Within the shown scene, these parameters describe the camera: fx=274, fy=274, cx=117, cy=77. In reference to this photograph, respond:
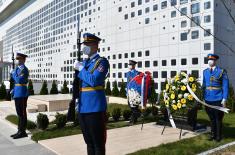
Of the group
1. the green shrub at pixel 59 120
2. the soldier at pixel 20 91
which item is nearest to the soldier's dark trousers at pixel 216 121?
the green shrub at pixel 59 120

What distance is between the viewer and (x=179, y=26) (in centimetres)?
1628

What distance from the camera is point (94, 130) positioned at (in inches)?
149

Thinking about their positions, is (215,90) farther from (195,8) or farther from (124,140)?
(195,8)

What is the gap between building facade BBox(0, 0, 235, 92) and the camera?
49.7ft

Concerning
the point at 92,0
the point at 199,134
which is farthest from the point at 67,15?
the point at 199,134

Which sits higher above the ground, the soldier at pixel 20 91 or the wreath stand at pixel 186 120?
the soldier at pixel 20 91

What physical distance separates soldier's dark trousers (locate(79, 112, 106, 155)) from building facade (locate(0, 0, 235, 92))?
11.3 feet

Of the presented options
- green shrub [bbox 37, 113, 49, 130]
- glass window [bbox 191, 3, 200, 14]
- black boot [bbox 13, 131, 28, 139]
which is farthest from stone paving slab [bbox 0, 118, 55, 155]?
glass window [bbox 191, 3, 200, 14]

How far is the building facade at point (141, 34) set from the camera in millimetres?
15141

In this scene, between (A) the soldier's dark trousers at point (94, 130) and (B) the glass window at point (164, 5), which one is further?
(B) the glass window at point (164, 5)

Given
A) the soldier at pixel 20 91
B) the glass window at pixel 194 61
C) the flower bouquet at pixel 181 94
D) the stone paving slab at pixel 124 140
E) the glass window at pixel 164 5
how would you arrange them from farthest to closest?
the glass window at pixel 164 5 < the glass window at pixel 194 61 < the soldier at pixel 20 91 < the flower bouquet at pixel 181 94 < the stone paving slab at pixel 124 140

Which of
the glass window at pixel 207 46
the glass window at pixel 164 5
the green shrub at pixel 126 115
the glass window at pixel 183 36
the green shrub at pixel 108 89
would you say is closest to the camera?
the green shrub at pixel 126 115

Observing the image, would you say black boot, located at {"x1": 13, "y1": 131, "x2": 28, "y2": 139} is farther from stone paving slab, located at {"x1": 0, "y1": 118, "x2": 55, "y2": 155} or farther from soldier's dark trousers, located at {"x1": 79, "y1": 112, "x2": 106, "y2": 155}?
soldier's dark trousers, located at {"x1": 79, "y1": 112, "x2": 106, "y2": 155}

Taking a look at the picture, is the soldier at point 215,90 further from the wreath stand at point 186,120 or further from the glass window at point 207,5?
the glass window at point 207,5
